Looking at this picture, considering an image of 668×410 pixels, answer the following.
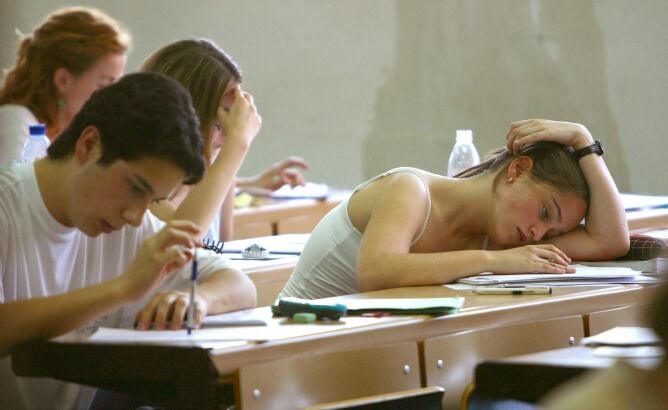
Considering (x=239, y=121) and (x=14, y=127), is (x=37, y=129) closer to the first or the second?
(x=14, y=127)

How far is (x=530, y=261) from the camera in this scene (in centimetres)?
258

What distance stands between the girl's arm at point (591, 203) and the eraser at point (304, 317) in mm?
927

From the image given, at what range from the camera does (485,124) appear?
17.5ft

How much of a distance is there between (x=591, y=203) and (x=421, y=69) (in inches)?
110

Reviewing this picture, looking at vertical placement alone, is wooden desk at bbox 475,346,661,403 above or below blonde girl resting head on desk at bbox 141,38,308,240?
below

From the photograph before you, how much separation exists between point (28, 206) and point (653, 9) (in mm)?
3384

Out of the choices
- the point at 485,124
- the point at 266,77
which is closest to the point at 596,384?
the point at 485,124

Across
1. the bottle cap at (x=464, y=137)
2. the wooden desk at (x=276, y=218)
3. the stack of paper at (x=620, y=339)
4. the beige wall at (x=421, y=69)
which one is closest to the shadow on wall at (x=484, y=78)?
the beige wall at (x=421, y=69)

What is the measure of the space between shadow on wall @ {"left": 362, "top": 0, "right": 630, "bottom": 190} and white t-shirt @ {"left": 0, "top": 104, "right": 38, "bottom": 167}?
2.27 meters

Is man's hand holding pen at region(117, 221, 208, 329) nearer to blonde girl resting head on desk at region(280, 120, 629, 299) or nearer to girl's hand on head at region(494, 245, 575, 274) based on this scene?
blonde girl resting head on desk at region(280, 120, 629, 299)

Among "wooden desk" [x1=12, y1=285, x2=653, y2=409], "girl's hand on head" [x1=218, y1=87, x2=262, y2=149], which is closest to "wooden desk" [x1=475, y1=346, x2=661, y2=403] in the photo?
"wooden desk" [x1=12, y1=285, x2=653, y2=409]

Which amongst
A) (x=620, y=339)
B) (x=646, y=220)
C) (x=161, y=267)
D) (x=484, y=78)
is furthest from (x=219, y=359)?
(x=484, y=78)

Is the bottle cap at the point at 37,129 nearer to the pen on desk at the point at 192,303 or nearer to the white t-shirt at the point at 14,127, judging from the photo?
the white t-shirt at the point at 14,127

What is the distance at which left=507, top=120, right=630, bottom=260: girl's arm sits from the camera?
109 inches
